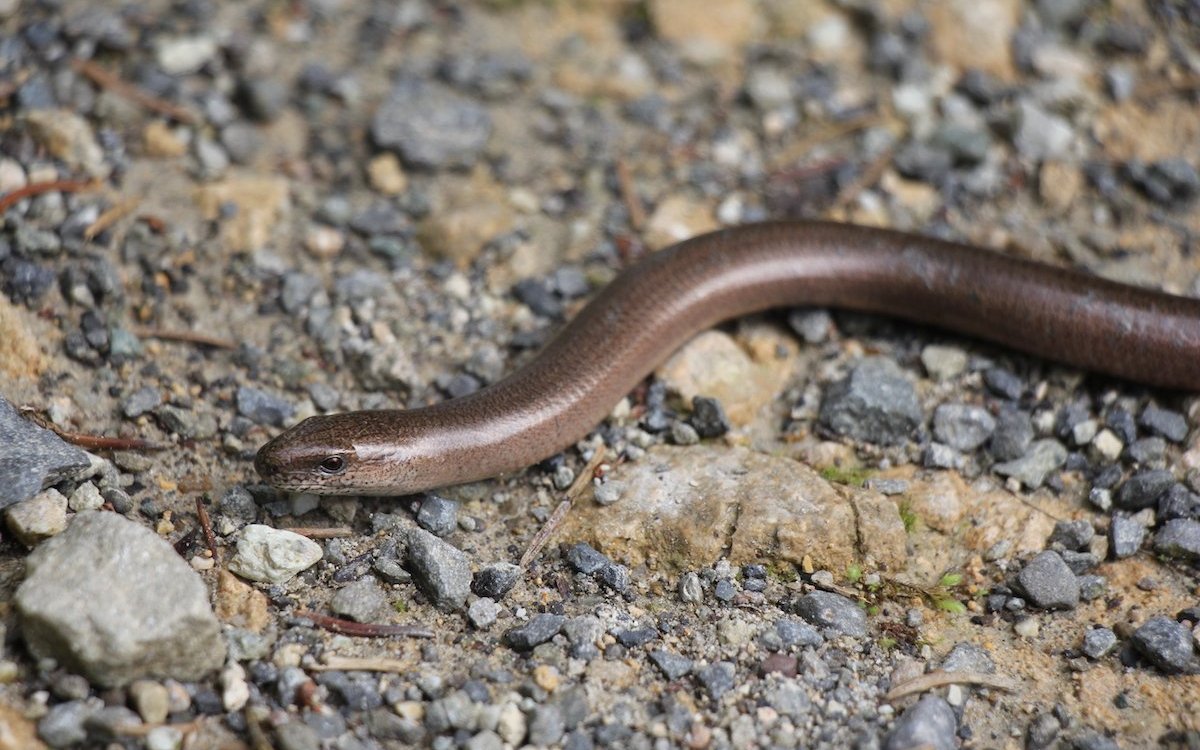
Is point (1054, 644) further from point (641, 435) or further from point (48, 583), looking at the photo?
point (48, 583)

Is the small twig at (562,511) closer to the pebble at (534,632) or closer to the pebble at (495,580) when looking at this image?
the pebble at (495,580)

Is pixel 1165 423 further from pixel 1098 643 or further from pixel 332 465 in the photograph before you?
pixel 332 465

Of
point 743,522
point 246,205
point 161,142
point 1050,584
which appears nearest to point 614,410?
point 743,522

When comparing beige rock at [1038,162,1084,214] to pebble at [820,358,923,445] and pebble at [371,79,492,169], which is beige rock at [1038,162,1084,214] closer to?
pebble at [820,358,923,445]

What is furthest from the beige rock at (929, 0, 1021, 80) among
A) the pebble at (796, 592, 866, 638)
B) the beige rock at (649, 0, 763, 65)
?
the pebble at (796, 592, 866, 638)

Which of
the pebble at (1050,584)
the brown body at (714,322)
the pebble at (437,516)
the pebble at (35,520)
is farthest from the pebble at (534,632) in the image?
the pebble at (1050,584)

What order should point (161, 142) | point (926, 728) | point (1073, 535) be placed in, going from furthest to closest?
point (161, 142) → point (1073, 535) → point (926, 728)
